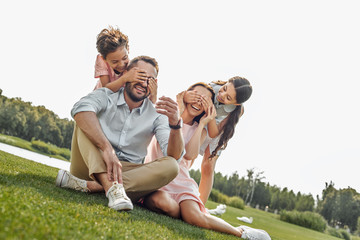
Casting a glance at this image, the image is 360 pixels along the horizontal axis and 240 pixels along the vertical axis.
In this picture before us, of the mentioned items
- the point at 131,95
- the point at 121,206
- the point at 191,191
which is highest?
the point at 131,95

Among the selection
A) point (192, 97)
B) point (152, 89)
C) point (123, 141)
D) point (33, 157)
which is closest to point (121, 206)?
point (123, 141)

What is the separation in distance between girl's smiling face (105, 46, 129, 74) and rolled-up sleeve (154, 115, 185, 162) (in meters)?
1.07

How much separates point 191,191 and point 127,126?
3.76 ft

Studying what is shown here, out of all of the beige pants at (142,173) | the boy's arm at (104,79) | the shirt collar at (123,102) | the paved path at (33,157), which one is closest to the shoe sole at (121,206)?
the beige pants at (142,173)

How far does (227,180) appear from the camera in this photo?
45.9m

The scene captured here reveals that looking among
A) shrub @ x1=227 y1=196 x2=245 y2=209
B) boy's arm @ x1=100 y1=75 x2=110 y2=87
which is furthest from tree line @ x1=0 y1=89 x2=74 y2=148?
boy's arm @ x1=100 y1=75 x2=110 y2=87

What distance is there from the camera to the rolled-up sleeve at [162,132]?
11.3 ft

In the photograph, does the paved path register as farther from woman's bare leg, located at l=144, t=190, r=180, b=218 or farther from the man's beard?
woman's bare leg, located at l=144, t=190, r=180, b=218

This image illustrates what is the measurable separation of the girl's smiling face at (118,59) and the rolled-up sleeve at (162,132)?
107 centimetres

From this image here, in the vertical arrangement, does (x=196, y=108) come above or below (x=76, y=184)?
above

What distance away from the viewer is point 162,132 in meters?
3.55

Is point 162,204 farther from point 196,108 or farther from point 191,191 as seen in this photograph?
point 196,108

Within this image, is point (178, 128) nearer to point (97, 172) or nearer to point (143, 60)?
point (97, 172)

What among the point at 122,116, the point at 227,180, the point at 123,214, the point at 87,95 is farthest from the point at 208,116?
the point at 227,180
